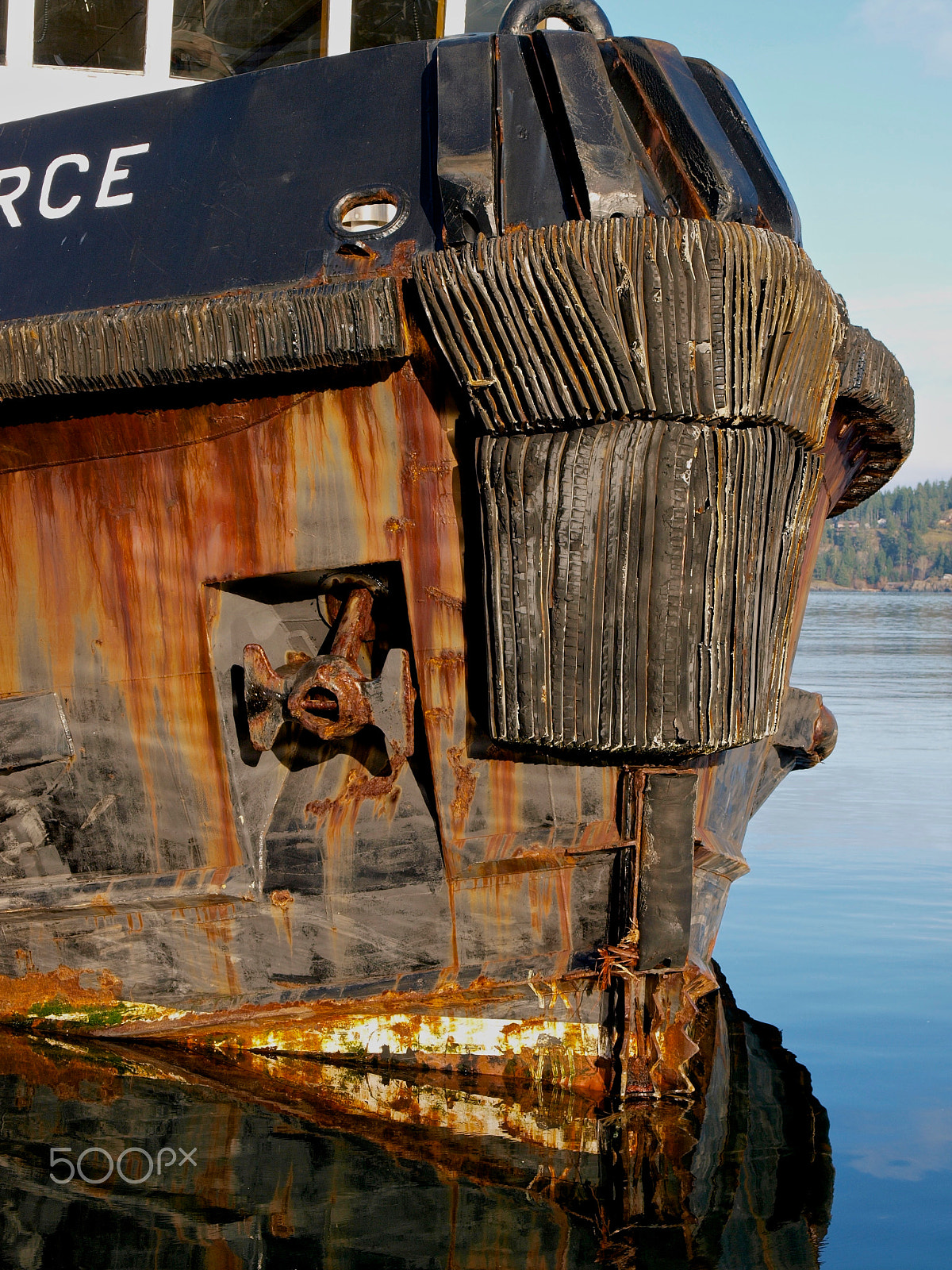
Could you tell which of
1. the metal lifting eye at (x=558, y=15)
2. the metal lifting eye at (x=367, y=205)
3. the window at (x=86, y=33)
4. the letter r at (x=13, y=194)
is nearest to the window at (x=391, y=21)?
the window at (x=86, y=33)

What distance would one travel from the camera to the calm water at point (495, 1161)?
2658mm

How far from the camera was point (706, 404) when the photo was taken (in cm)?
281

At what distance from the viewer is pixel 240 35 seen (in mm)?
4500

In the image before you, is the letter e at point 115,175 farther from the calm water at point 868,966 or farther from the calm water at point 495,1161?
the calm water at point 868,966

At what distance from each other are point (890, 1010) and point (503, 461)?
2.54 m

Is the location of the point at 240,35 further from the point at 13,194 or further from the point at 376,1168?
the point at 376,1168

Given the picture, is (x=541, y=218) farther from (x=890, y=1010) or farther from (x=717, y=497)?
(x=890, y=1010)

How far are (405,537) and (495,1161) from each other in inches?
56.8

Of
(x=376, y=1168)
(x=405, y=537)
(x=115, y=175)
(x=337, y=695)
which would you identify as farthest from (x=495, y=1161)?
(x=115, y=175)

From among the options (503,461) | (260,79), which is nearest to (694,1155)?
(503,461)

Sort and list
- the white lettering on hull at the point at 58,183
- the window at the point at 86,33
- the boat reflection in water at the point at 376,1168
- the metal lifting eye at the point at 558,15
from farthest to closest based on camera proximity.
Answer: the window at the point at 86,33
the white lettering on hull at the point at 58,183
the metal lifting eye at the point at 558,15
the boat reflection in water at the point at 376,1168

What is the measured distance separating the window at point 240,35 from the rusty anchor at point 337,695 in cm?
219

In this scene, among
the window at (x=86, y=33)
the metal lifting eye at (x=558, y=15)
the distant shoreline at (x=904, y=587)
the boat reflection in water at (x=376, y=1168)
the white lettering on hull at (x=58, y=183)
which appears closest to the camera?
the boat reflection in water at (x=376, y=1168)

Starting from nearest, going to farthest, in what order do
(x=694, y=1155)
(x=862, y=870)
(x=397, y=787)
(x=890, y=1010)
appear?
(x=694, y=1155) < (x=397, y=787) < (x=890, y=1010) < (x=862, y=870)
